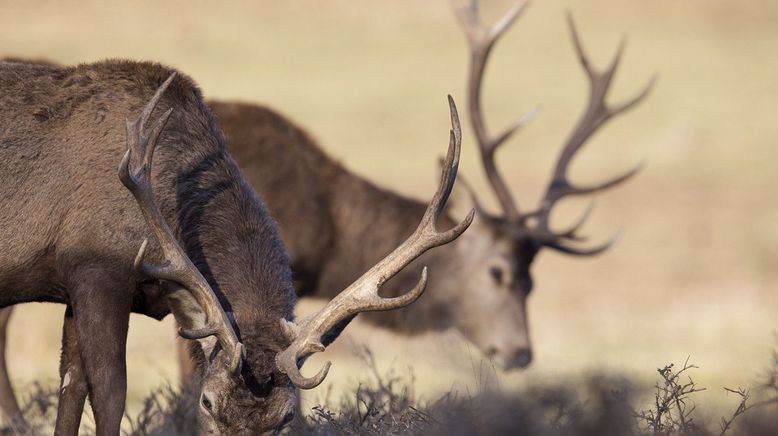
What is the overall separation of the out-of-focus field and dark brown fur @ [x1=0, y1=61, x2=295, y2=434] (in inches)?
45.8

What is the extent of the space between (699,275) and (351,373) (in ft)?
31.2

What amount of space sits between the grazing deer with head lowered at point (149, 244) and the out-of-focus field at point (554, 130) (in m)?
1.06

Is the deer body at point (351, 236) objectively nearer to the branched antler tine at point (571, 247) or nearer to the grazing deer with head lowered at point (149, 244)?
the branched antler tine at point (571, 247)

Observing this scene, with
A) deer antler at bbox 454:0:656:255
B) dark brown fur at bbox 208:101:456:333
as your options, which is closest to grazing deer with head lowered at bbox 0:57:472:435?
dark brown fur at bbox 208:101:456:333

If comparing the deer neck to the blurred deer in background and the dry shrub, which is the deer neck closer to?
the dry shrub

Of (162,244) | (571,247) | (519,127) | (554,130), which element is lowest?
(162,244)

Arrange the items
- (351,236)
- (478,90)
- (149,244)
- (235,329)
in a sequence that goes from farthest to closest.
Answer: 1. (478,90)
2. (351,236)
3. (149,244)
4. (235,329)

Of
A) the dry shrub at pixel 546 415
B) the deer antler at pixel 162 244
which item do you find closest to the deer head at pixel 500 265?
the dry shrub at pixel 546 415

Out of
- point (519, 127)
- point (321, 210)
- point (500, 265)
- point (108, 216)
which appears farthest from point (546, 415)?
point (519, 127)

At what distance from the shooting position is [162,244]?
609cm

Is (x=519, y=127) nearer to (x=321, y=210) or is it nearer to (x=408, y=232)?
(x=408, y=232)

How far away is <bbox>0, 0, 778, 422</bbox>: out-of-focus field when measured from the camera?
13.4m

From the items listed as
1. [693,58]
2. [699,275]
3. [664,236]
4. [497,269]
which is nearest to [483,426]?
[497,269]

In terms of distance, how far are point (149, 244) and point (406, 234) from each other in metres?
5.16
